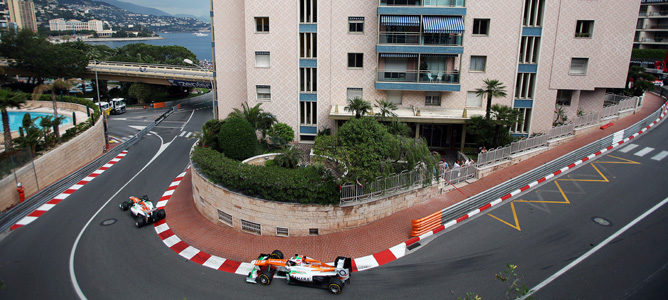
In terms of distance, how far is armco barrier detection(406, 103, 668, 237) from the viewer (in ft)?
63.6

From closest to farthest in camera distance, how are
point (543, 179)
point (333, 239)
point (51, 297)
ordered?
1. point (51, 297)
2. point (333, 239)
3. point (543, 179)

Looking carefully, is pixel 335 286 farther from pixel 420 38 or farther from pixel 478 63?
pixel 478 63

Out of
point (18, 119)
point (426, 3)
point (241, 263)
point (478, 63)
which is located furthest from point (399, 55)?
point (18, 119)

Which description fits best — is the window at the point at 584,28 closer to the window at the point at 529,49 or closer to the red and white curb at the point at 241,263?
the window at the point at 529,49

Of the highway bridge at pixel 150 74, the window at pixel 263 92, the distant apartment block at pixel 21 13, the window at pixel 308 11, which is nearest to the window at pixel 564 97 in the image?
the window at pixel 308 11

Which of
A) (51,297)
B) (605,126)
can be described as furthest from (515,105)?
(51,297)

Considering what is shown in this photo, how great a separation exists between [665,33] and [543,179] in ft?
236

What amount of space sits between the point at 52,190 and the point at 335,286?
21.9 meters

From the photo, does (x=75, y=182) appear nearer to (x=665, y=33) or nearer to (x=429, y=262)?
(x=429, y=262)

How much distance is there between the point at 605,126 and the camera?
32250 mm

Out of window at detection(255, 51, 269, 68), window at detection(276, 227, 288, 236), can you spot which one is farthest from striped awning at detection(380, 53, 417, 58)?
window at detection(276, 227, 288, 236)

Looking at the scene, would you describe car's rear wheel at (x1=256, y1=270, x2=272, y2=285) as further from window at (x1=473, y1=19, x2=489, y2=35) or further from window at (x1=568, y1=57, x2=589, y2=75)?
window at (x1=568, y1=57, x2=589, y2=75)

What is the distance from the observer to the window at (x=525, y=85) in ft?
103

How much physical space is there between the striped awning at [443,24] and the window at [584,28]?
1016cm
